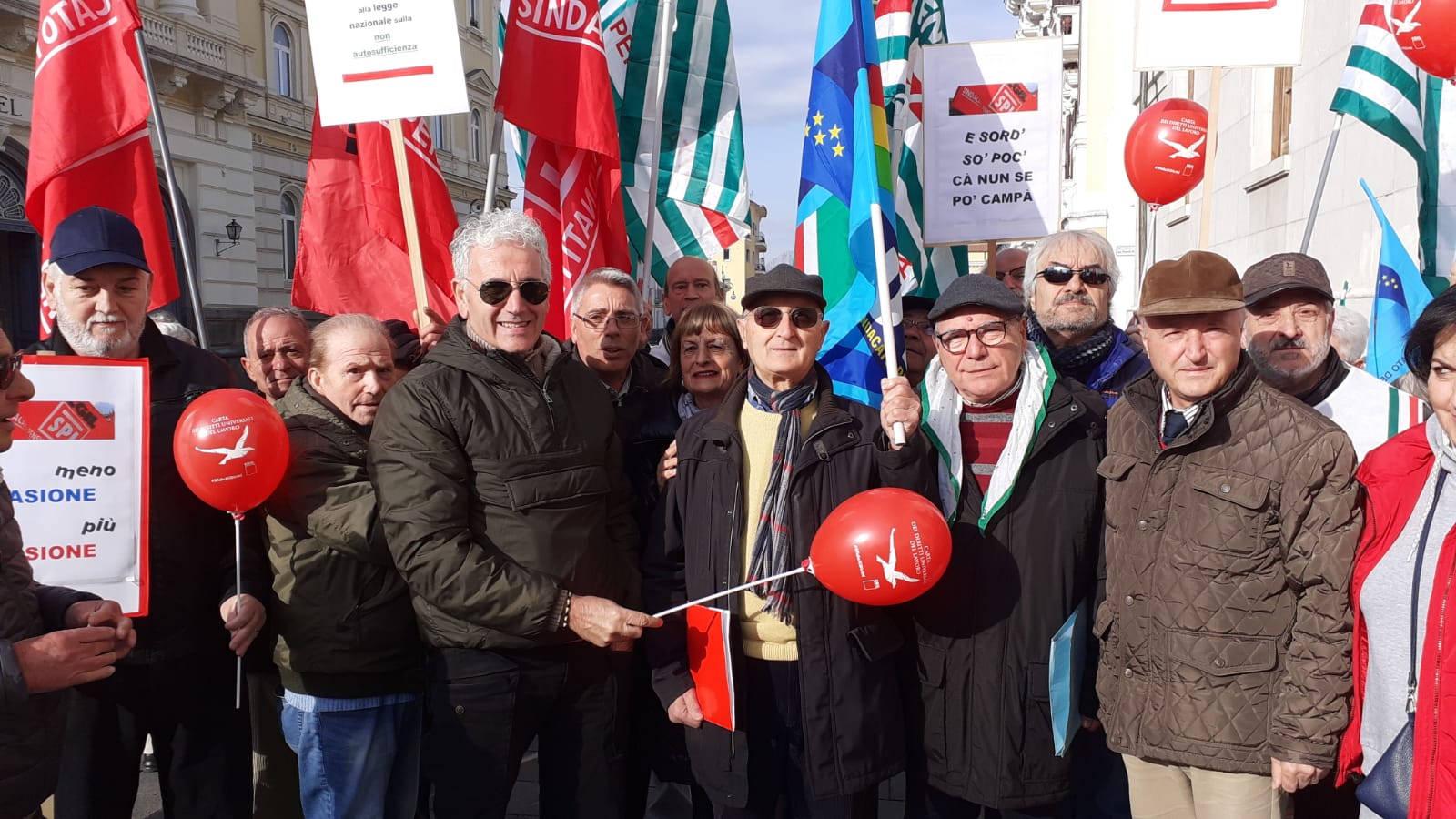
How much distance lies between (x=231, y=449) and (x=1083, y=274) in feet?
9.72

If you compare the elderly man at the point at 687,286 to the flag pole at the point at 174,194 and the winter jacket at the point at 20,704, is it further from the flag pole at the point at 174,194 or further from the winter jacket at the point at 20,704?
the winter jacket at the point at 20,704

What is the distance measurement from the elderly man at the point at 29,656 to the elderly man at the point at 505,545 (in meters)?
0.76

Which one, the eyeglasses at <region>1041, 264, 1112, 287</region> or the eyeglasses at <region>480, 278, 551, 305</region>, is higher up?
the eyeglasses at <region>1041, 264, 1112, 287</region>

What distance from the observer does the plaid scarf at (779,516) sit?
2896 millimetres

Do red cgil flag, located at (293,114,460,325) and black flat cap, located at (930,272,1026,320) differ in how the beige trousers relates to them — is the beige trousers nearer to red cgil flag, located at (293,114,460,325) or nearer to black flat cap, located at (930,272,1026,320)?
black flat cap, located at (930,272,1026,320)

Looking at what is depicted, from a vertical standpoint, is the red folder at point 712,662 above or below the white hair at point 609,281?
below

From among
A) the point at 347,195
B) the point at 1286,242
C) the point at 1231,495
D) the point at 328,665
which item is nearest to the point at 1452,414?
the point at 1231,495

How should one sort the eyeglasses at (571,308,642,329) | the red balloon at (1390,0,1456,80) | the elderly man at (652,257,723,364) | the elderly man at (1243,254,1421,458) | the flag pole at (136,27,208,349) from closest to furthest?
the elderly man at (1243,254,1421,458) < the eyeglasses at (571,308,642,329) < the red balloon at (1390,0,1456,80) < the flag pole at (136,27,208,349) < the elderly man at (652,257,723,364)

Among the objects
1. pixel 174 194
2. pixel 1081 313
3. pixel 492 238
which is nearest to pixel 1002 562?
pixel 1081 313

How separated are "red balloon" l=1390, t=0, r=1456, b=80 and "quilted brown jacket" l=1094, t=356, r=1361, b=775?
2.95 m

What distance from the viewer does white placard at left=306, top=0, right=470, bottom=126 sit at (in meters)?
4.59

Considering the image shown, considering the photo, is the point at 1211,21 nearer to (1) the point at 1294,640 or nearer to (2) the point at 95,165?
(1) the point at 1294,640

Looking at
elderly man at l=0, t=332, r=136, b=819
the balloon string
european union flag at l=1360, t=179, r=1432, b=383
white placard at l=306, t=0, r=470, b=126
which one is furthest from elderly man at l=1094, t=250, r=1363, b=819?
white placard at l=306, t=0, r=470, b=126

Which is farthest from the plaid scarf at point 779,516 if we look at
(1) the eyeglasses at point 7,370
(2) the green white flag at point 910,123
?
(2) the green white flag at point 910,123
